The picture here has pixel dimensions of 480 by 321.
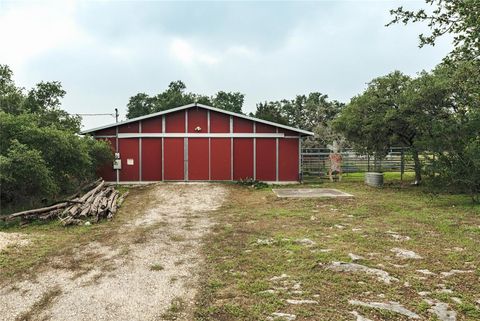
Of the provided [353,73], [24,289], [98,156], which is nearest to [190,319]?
[24,289]

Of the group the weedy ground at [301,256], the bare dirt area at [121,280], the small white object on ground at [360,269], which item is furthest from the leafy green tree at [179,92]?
the small white object on ground at [360,269]

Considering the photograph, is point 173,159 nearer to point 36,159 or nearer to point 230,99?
point 36,159

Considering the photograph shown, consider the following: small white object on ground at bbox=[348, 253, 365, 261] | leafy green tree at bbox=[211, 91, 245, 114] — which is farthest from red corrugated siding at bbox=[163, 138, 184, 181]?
leafy green tree at bbox=[211, 91, 245, 114]

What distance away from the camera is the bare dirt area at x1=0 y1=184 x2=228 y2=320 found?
151 inches

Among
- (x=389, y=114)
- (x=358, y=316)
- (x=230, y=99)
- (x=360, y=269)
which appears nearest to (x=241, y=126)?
(x=389, y=114)

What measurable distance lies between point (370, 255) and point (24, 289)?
4921 mm

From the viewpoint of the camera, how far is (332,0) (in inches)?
385

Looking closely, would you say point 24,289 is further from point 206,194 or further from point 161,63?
point 161,63

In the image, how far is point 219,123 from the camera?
17.9 meters

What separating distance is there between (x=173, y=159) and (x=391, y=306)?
14.9m

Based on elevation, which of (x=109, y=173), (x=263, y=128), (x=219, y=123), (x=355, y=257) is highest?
(x=219, y=123)

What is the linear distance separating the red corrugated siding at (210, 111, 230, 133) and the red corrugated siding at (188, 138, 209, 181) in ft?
2.96

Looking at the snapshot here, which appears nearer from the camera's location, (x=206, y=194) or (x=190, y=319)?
(x=190, y=319)

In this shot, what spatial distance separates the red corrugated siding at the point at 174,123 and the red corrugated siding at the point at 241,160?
275 cm
